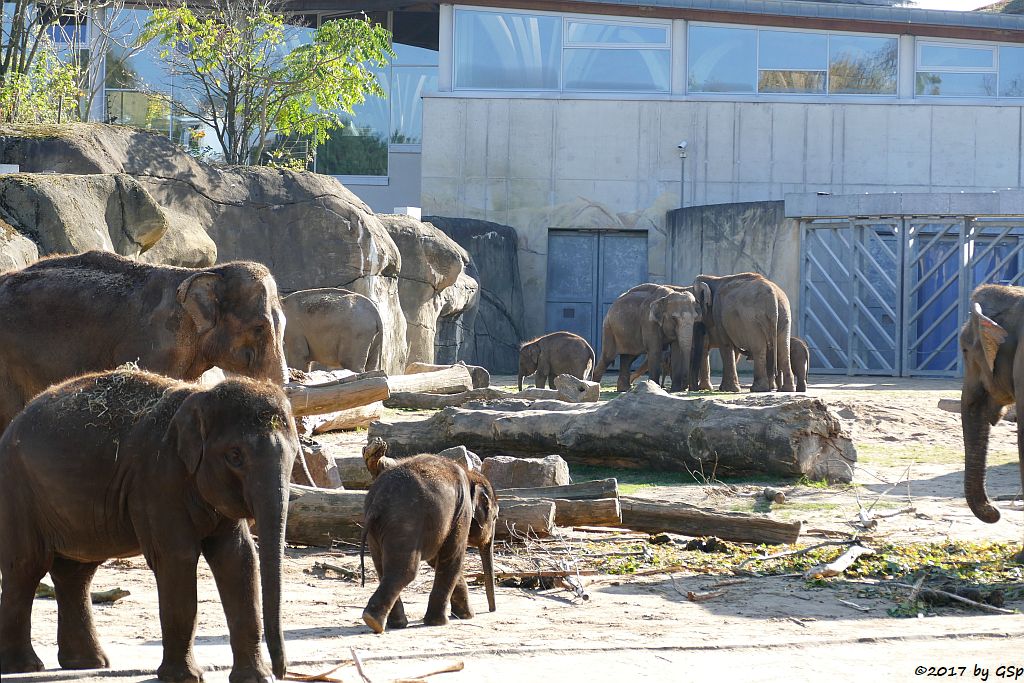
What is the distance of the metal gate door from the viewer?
30016mm

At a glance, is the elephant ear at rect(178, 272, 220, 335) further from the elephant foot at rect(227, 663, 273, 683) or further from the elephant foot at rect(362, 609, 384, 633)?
the elephant foot at rect(227, 663, 273, 683)

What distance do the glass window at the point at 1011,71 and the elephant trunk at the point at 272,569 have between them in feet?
99.9

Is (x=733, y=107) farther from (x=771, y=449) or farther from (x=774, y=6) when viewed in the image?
(x=771, y=449)

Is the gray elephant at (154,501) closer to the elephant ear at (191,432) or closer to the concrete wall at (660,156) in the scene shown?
the elephant ear at (191,432)

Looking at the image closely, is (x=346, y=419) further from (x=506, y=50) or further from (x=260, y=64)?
(x=506, y=50)

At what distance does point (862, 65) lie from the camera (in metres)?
30.8

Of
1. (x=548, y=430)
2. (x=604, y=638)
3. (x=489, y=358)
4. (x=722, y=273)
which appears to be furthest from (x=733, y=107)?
(x=604, y=638)

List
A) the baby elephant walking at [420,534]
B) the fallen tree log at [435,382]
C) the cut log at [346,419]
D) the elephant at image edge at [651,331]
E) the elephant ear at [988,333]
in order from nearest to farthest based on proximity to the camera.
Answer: the baby elephant walking at [420,534] → the elephant ear at [988,333] → the cut log at [346,419] → the fallen tree log at [435,382] → the elephant at image edge at [651,331]

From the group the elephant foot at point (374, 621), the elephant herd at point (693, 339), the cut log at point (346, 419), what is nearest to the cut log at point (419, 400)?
the cut log at point (346, 419)

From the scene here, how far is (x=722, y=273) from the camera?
27.9 meters

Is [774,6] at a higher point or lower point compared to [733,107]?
higher

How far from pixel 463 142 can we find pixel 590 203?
329 cm

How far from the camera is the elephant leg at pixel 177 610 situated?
13.6 feet

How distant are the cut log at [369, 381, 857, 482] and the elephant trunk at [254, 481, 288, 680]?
6.33m
